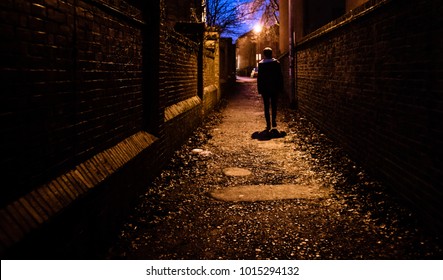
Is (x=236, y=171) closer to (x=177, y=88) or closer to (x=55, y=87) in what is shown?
(x=177, y=88)

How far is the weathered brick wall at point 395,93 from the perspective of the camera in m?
3.66

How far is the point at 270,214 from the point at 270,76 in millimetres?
6092

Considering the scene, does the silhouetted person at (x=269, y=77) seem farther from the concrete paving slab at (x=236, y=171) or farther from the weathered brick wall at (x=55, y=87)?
the weathered brick wall at (x=55, y=87)

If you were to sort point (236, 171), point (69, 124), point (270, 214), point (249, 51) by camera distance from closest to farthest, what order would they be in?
1. point (69, 124)
2. point (270, 214)
3. point (236, 171)
4. point (249, 51)

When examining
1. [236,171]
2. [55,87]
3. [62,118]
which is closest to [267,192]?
[236,171]

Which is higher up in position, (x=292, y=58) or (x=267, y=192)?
(x=292, y=58)

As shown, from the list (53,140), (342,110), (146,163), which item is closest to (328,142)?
(342,110)

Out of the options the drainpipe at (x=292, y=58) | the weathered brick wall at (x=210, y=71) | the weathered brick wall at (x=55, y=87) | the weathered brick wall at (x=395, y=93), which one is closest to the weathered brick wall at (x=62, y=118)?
the weathered brick wall at (x=55, y=87)

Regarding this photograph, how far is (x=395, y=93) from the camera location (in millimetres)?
4660

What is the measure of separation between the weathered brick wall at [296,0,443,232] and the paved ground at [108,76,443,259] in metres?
0.34

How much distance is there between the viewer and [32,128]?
8.45ft

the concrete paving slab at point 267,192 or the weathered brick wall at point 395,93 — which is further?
the concrete paving slab at point 267,192

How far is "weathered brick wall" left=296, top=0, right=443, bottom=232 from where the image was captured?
3658 millimetres

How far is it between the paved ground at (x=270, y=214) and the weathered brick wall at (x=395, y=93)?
34 centimetres
